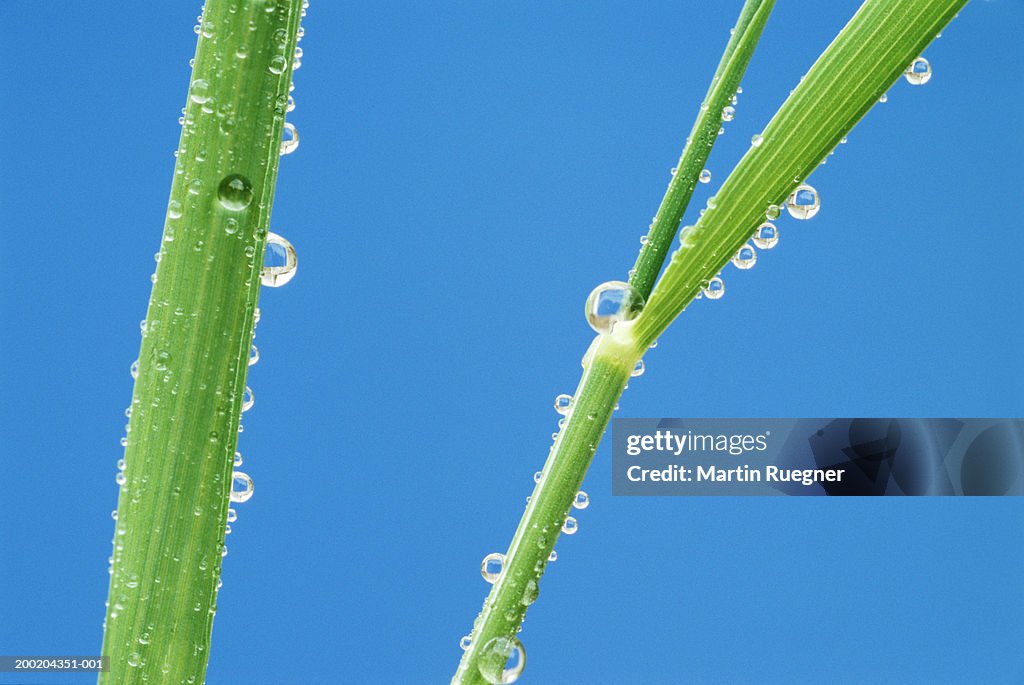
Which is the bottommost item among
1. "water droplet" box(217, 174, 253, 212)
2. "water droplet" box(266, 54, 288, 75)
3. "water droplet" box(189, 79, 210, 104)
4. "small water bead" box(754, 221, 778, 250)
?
"water droplet" box(217, 174, 253, 212)

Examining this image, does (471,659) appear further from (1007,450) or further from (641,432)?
(1007,450)

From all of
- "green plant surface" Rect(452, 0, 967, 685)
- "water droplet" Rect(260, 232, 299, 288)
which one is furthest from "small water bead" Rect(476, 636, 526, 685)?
"water droplet" Rect(260, 232, 299, 288)

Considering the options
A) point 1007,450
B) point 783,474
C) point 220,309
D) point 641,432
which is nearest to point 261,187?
point 220,309

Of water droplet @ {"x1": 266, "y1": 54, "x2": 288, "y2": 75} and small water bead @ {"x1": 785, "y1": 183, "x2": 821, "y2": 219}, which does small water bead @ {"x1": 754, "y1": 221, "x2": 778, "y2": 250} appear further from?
water droplet @ {"x1": 266, "y1": 54, "x2": 288, "y2": 75}

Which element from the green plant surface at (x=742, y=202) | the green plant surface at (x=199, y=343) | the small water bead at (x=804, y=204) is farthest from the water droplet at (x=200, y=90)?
the small water bead at (x=804, y=204)

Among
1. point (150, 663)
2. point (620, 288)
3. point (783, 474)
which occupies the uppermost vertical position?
point (783, 474)

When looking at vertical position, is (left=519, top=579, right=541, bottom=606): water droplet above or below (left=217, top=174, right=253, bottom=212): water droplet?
below

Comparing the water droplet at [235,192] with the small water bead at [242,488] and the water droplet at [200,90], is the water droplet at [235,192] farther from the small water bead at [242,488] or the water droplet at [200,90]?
the small water bead at [242,488]
